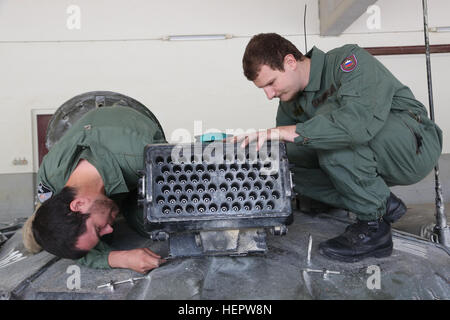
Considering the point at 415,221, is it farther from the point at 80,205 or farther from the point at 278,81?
the point at 80,205

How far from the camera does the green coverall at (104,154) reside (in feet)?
5.49

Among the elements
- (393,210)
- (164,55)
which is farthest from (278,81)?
(164,55)

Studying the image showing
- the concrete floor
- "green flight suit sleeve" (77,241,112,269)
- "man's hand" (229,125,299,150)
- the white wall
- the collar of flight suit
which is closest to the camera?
"man's hand" (229,125,299,150)

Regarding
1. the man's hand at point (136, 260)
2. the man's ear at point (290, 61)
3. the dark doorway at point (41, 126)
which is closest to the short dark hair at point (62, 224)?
the man's hand at point (136, 260)

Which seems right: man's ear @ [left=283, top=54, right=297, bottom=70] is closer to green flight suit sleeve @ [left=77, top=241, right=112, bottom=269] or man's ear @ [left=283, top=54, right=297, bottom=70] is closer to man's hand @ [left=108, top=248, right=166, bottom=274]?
man's hand @ [left=108, top=248, right=166, bottom=274]

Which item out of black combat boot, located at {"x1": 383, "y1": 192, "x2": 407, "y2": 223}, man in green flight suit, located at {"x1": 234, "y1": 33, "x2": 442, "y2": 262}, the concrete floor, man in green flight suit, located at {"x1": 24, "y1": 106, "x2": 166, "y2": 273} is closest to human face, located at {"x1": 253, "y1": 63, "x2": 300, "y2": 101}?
man in green flight suit, located at {"x1": 234, "y1": 33, "x2": 442, "y2": 262}

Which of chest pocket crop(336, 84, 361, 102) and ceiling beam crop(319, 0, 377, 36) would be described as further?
ceiling beam crop(319, 0, 377, 36)

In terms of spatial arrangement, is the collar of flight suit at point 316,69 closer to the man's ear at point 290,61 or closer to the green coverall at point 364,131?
the green coverall at point 364,131

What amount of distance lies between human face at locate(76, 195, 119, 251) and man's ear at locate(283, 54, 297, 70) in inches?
36.7

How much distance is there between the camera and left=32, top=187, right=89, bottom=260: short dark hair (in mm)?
1557

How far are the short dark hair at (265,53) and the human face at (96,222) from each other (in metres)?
0.81

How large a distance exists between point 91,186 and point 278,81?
891 mm

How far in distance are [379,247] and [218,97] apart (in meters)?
4.32

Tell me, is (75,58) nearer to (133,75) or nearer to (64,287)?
(133,75)
